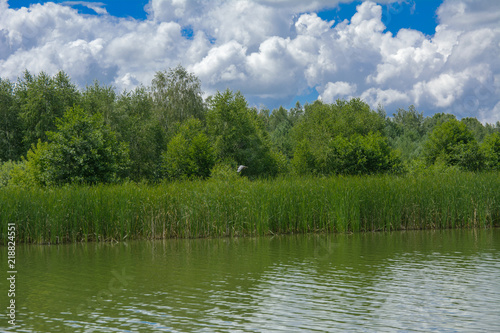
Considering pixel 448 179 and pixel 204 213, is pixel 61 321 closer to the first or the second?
pixel 204 213

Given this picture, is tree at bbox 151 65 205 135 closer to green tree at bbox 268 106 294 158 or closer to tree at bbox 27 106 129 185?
green tree at bbox 268 106 294 158

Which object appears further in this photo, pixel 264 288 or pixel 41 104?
pixel 41 104

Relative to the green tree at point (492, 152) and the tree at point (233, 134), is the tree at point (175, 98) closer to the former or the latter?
the tree at point (233, 134)

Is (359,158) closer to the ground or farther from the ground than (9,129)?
closer to the ground

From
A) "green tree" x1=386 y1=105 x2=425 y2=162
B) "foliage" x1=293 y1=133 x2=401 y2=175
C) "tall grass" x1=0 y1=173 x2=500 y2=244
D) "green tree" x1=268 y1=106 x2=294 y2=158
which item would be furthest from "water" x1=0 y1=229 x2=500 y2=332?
"green tree" x1=386 y1=105 x2=425 y2=162

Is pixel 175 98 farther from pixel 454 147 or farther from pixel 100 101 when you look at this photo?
pixel 454 147

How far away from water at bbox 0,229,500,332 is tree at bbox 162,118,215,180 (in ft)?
98.9

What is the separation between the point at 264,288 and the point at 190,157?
3783cm

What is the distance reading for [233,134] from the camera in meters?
49.8

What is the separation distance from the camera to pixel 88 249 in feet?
55.0

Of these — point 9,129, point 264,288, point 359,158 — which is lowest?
point 264,288

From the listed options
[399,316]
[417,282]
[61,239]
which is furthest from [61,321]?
[61,239]

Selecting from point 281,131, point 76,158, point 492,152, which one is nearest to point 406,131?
point 281,131

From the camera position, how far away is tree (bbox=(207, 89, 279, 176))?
49969 millimetres
